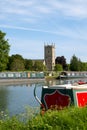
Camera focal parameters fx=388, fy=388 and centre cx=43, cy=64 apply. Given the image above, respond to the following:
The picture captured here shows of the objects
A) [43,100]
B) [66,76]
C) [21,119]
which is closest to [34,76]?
[66,76]

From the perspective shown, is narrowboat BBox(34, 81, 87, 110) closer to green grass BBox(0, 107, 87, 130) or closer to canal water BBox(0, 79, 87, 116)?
canal water BBox(0, 79, 87, 116)

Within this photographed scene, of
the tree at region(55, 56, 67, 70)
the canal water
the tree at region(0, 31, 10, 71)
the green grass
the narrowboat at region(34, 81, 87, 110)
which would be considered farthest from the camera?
the tree at region(55, 56, 67, 70)

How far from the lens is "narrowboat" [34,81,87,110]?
49.4 feet

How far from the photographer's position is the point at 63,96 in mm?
15172

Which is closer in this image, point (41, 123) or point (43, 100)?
point (41, 123)

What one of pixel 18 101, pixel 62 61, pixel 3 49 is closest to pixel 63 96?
pixel 18 101

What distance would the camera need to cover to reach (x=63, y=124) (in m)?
8.64

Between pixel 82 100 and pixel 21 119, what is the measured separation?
656cm

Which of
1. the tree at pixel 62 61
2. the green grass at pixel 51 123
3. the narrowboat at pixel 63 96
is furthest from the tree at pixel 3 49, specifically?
the tree at pixel 62 61

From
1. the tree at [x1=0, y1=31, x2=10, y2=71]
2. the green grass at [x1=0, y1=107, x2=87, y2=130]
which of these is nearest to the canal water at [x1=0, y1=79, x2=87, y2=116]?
the green grass at [x1=0, y1=107, x2=87, y2=130]

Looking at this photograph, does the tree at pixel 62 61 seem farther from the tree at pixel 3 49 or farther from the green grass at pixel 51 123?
the green grass at pixel 51 123

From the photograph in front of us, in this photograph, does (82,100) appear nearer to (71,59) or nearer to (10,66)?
(10,66)

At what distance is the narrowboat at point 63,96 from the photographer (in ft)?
49.4

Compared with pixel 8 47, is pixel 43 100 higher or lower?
lower
